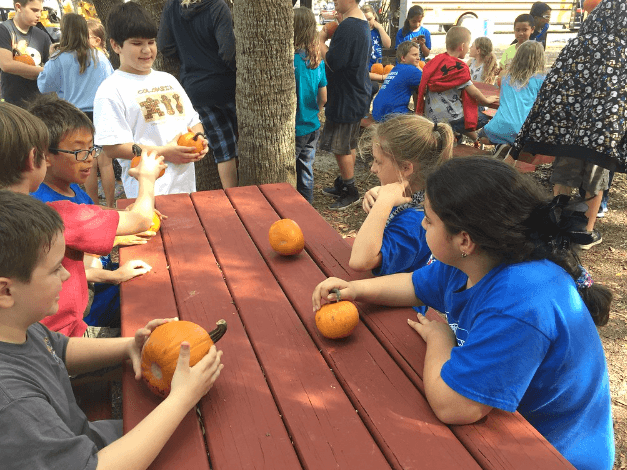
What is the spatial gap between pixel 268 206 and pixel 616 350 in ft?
8.44

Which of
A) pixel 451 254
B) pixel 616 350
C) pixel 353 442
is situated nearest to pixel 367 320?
pixel 451 254

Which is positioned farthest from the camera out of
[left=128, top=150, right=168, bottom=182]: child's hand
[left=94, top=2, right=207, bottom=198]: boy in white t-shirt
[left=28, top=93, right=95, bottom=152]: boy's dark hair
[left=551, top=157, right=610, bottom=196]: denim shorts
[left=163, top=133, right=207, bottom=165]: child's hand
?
[left=551, top=157, right=610, bottom=196]: denim shorts

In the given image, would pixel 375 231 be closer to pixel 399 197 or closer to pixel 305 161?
pixel 399 197

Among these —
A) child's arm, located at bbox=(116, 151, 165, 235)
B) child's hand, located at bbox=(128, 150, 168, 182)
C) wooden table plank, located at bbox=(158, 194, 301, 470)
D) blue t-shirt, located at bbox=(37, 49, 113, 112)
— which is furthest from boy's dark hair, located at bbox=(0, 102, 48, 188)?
blue t-shirt, located at bbox=(37, 49, 113, 112)

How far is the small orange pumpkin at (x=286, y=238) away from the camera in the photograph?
8.24 ft

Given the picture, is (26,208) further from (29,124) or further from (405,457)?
(405,457)

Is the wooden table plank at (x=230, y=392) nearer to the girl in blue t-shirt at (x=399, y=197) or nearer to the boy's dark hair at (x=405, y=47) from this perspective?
the girl in blue t-shirt at (x=399, y=197)

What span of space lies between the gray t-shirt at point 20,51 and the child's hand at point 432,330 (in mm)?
5659

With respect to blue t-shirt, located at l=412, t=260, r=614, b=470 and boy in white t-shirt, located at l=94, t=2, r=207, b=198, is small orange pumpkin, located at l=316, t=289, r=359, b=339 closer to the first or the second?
blue t-shirt, located at l=412, t=260, r=614, b=470

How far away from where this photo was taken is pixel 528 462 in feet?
4.54

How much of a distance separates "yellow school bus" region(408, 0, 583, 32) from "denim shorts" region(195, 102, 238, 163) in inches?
573

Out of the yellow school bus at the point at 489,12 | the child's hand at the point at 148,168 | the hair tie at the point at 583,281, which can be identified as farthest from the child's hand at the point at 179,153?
the yellow school bus at the point at 489,12

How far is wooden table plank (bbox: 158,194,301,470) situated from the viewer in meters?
1.43

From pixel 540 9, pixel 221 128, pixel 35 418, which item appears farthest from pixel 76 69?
pixel 540 9
